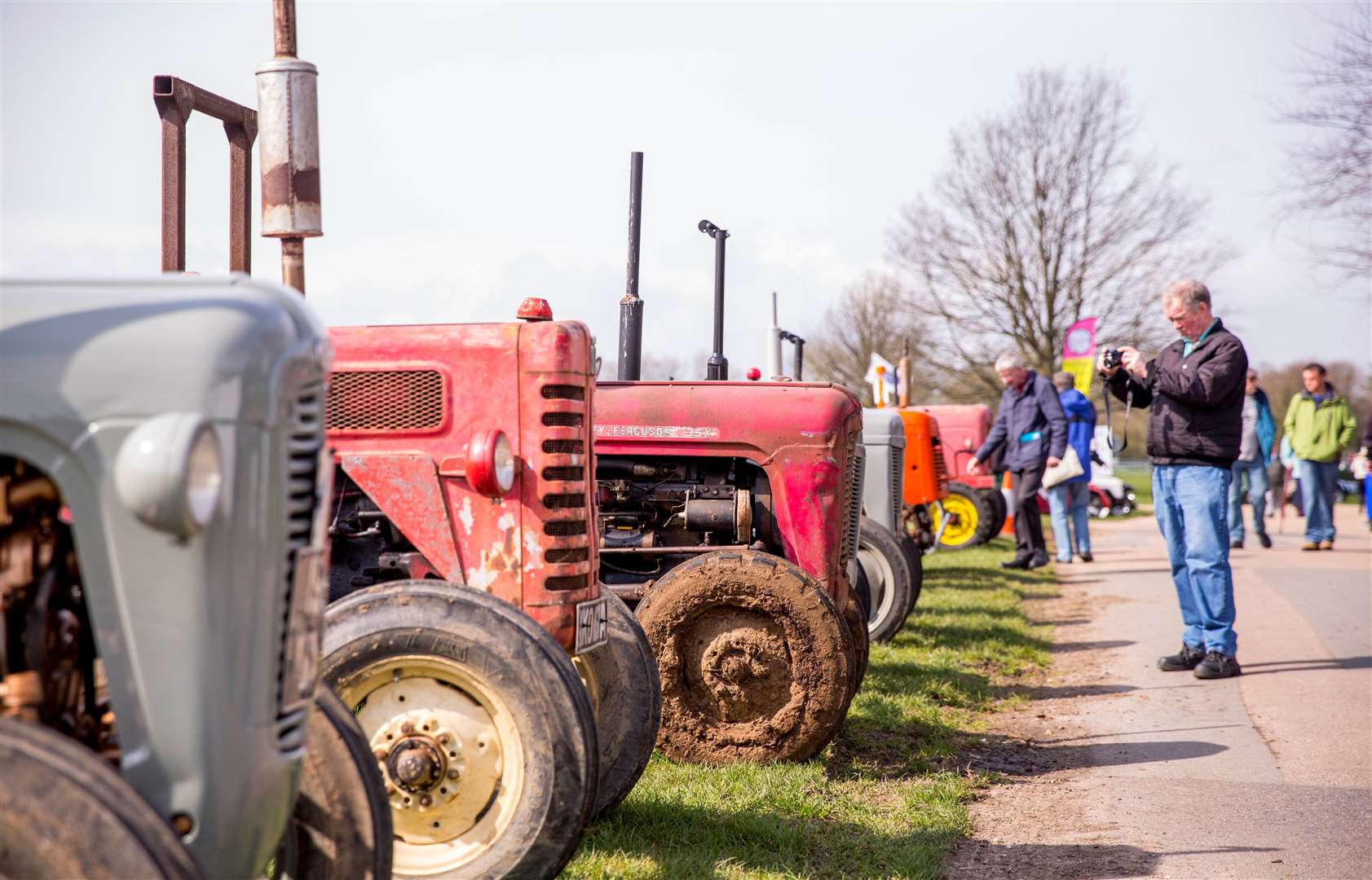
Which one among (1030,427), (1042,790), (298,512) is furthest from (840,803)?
(1030,427)

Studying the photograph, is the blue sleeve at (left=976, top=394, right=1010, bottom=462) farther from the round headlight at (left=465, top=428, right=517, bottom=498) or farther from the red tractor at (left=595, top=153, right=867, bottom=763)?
the round headlight at (left=465, top=428, right=517, bottom=498)

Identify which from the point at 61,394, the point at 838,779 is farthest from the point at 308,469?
the point at 838,779

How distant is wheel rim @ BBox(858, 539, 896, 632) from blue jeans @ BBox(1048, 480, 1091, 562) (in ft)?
18.2

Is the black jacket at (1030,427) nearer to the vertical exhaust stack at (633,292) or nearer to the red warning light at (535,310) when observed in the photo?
the vertical exhaust stack at (633,292)

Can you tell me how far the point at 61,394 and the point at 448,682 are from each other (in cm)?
160

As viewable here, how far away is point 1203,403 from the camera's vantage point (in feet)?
24.2

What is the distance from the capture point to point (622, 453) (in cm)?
645

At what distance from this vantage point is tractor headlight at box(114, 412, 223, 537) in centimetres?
211

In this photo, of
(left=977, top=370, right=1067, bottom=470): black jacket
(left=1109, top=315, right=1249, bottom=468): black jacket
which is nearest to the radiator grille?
(left=1109, top=315, right=1249, bottom=468): black jacket

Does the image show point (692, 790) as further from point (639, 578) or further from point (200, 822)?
point (200, 822)

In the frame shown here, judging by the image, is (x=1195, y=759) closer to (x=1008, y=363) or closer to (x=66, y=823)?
(x=66, y=823)

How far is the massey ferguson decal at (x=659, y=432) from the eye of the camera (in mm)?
6375

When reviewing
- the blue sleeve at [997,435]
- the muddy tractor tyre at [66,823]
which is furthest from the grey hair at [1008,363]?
the muddy tractor tyre at [66,823]

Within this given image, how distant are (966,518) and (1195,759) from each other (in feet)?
31.6
